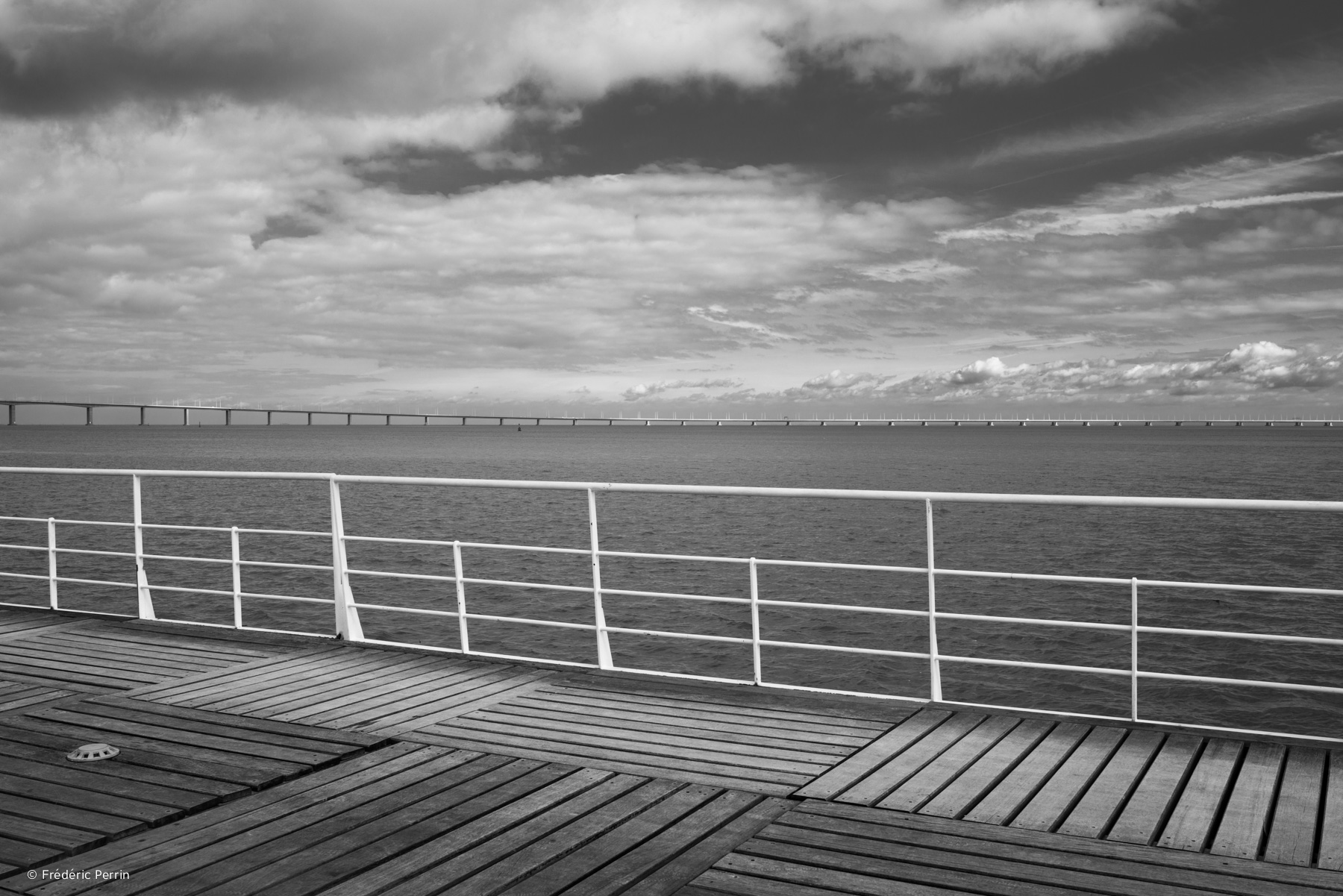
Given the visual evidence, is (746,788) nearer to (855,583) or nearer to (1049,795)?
(1049,795)

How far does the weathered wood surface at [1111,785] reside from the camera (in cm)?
357

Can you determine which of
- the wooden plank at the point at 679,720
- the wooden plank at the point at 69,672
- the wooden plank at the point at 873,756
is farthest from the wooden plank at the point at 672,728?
the wooden plank at the point at 69,672

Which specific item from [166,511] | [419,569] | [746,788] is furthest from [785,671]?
[166,511]

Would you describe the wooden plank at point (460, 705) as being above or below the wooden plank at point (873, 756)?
above

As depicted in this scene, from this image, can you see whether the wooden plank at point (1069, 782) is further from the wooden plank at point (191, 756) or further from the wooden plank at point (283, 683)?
the wooden plank at point (283, 683)

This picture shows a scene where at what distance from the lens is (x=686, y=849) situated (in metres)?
3.51

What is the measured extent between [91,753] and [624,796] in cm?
241

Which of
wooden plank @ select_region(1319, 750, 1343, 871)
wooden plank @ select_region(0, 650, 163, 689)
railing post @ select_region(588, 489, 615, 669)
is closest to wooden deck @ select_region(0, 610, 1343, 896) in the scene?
wooden plank @ select_region(1319, 750, 1343, 871)

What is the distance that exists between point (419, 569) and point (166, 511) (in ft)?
62.0

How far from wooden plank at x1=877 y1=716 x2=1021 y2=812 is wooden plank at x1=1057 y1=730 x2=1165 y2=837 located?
50 centimetres

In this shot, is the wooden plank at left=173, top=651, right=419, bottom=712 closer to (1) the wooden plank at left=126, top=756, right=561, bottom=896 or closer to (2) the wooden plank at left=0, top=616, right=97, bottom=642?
(1) the wooden plank at left=126, top=756, right=561, bottom=896

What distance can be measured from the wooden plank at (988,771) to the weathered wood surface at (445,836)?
25.0 inches

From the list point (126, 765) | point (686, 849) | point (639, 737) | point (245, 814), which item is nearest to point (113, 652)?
point (126, 765)

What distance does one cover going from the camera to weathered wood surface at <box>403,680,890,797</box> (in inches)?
169
